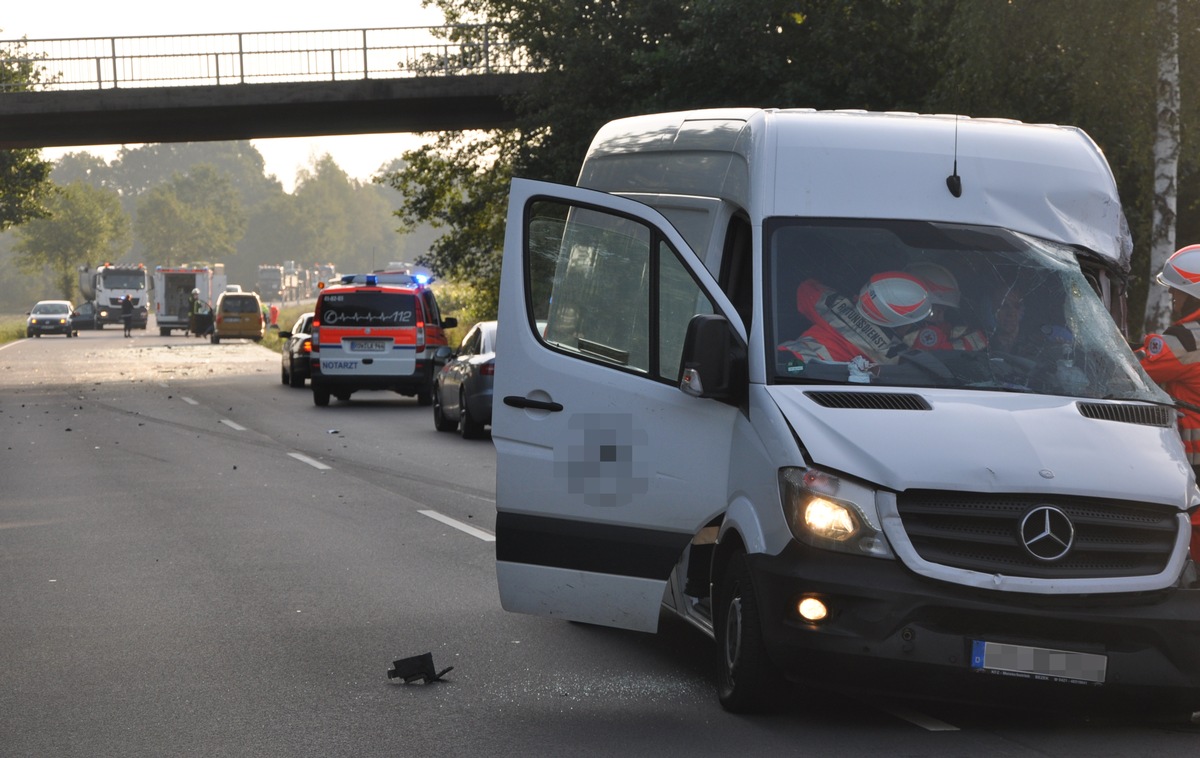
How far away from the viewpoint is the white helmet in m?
6.46

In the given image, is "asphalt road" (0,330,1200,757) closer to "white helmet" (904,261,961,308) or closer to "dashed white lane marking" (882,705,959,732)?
"dashed white lane marking" (882,705,959,732)

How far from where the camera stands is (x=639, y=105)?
1122 inches

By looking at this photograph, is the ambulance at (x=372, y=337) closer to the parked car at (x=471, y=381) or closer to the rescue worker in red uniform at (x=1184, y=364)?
the parked car at (x=471, y=381)

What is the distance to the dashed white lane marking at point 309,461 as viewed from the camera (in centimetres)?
1675

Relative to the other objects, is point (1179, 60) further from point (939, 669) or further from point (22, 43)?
point (22, 43)

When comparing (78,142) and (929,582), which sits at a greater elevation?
(78,142)

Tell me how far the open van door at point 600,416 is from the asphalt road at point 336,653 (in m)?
0.51

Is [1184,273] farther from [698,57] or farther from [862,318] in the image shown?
[698,57]

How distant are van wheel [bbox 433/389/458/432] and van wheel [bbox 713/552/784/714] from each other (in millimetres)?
15134

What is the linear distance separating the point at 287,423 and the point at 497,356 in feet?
54.9

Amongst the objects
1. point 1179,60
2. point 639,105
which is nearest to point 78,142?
point 639,105

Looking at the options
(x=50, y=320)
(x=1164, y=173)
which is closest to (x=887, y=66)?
(x=1164, y=173)

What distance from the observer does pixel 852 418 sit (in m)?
5.80

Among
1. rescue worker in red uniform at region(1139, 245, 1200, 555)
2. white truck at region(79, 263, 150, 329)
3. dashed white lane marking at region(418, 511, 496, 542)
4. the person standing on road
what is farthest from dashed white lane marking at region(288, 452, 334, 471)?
white truck at region(79, 263, 150, 329)
